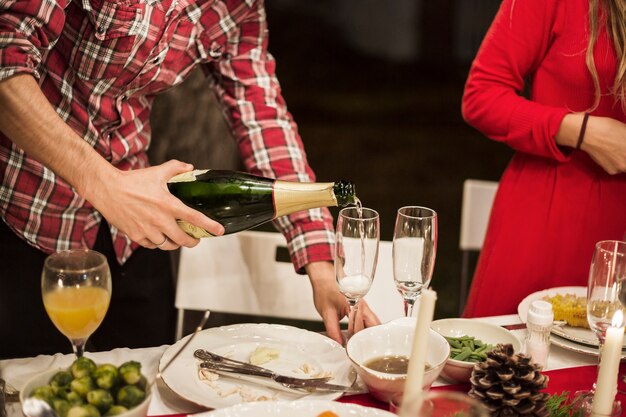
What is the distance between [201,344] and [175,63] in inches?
28.1

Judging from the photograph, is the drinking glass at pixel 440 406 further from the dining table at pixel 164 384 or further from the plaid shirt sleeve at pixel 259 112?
the plaid shirt sleeve at pixel 259 112

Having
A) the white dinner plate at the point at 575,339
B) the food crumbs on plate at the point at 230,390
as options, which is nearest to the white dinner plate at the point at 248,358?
the food crumbs on plate at the point at 230,390

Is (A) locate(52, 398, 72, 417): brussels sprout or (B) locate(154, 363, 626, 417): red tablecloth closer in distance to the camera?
(A) locate(52, 398, 72, 417): brussels sprout

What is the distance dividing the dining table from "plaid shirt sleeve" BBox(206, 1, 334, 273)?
0.52 m

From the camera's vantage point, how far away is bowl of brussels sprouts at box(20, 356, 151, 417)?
1.04 meters

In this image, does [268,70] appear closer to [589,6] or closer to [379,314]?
[379,314]

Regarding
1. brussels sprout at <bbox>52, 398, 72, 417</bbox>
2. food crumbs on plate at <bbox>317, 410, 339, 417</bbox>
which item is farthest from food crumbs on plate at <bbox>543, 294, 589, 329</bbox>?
brussels sprout at <bbox>52, 398, 72, 417</bbox>

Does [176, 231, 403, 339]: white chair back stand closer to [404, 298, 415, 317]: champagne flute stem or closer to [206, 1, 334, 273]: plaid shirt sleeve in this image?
[206, 1, 334, 273]: plaid shirt sleeve

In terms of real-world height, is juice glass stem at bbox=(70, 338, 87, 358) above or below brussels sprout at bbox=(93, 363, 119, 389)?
below

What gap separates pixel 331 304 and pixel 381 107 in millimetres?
5405

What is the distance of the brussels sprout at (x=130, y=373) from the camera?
3.54 ft

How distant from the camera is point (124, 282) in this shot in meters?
2.00

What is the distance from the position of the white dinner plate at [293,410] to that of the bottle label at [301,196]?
16.0 inches

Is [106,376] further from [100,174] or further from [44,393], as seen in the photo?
[100,174]
